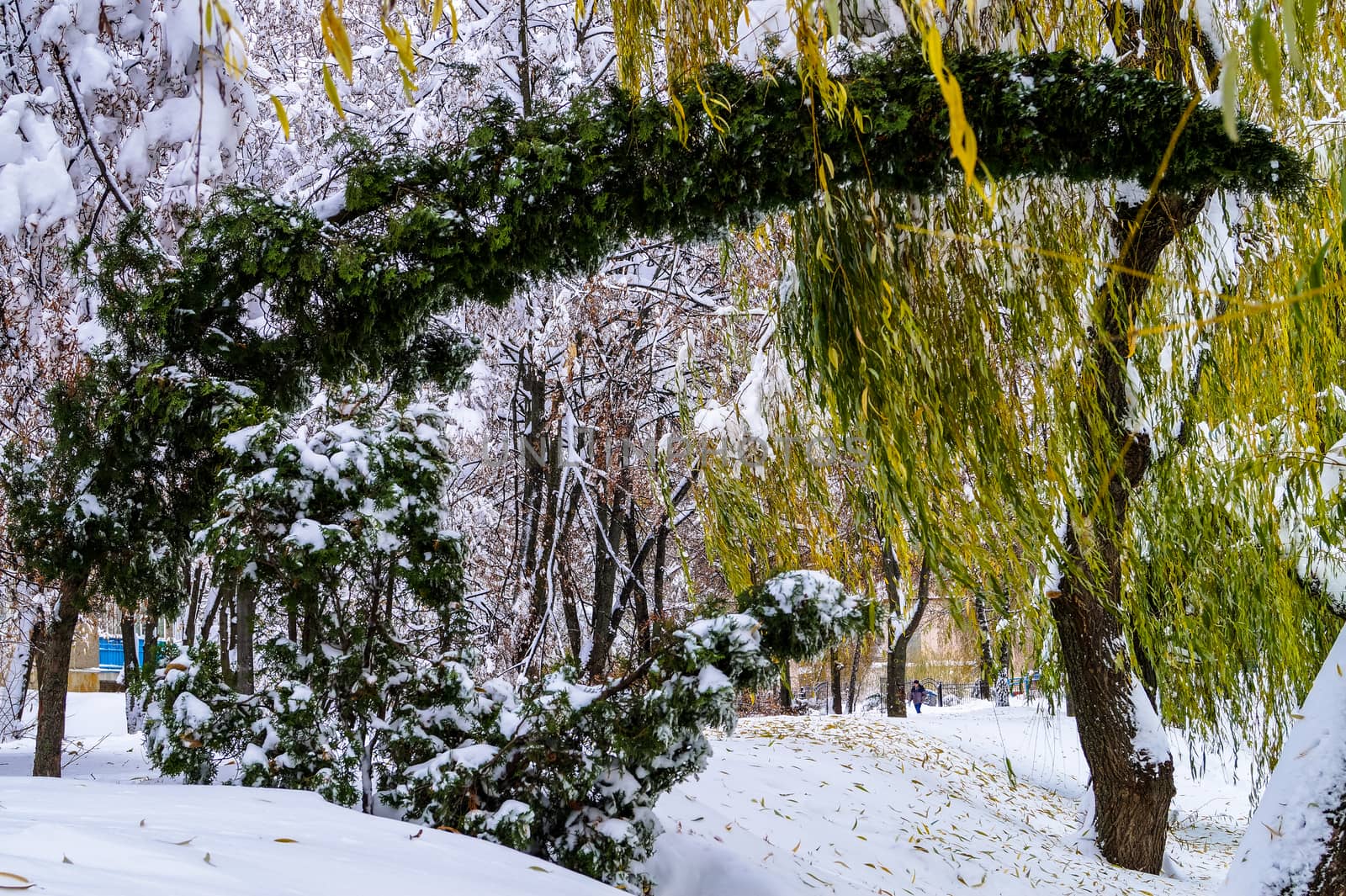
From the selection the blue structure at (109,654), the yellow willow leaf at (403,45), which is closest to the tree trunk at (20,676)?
the yellow willow leaf at (403,45)

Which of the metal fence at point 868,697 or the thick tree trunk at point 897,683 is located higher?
the thick tree trunk at point 897,683

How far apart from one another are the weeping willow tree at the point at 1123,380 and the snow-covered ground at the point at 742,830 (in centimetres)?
165

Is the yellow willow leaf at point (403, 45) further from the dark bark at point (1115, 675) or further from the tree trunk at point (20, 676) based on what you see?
the tree trunk at point (20, 676)

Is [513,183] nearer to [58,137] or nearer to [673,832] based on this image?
[58,137]

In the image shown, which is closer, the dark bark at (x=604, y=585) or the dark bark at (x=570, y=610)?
the dark bark at (x=570, y=610)

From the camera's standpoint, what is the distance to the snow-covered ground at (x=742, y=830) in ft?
5.42

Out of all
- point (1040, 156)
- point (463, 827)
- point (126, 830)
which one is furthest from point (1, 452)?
point (1040, 156)

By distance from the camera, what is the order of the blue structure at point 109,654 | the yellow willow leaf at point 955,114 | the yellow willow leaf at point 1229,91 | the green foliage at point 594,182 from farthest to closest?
the blue structure at point 109,654 → the green foliage at point 594,182 → the yellow willow leaf at point 955,114 → the yellow willow leaf at point 1229,91

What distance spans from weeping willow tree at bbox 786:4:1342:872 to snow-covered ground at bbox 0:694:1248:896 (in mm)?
1646

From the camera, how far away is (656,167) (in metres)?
3.00

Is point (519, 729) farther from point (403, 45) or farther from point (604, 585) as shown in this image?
point (604, 585)

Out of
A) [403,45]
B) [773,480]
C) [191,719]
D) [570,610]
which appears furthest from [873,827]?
[403,45]

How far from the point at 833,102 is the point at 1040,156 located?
659mm

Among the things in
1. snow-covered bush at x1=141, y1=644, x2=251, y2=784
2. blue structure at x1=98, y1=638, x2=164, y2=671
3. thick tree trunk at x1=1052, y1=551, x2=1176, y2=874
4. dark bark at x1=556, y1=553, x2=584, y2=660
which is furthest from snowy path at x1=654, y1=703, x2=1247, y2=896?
blue structure at x1=98, y1=638, x2=164, y2=671
